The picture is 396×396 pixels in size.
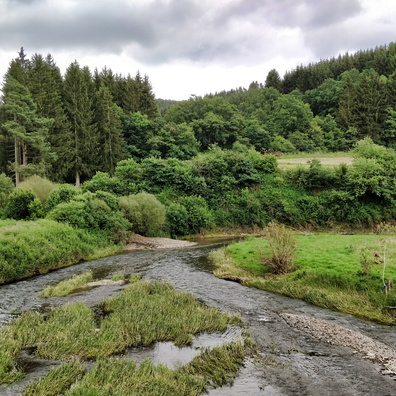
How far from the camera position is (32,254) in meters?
23.3

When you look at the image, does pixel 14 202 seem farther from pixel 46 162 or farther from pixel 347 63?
pixel 347 63

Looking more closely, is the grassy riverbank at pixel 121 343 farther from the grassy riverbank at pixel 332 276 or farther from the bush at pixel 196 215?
the bush at pixel 196 215

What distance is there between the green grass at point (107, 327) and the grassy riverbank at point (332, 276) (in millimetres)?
5484

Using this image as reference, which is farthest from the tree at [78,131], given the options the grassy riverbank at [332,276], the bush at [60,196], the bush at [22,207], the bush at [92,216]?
the grassy riverbank at [332,276]

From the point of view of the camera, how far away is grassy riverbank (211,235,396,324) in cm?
1491

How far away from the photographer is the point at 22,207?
35156 millimetres

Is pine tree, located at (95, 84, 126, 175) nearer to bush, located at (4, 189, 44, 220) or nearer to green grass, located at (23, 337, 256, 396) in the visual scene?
bush, located at (4, 189, 44, 220)

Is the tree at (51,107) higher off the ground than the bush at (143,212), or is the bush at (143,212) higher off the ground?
the tree at (51,107)

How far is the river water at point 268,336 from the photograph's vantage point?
8844mm

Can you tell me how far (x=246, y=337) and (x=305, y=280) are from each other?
787cm

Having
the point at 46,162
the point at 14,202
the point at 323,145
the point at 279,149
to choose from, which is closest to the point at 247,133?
the point at 279,149

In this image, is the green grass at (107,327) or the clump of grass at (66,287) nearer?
the green grass at (107,327)

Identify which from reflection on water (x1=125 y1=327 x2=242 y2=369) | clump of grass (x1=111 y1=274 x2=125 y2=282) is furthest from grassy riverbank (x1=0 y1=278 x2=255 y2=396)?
clump of grass (x1=111 y1=274 x2=125 y2=282)

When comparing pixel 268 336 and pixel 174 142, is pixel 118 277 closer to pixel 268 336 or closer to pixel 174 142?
pixel 268 336
